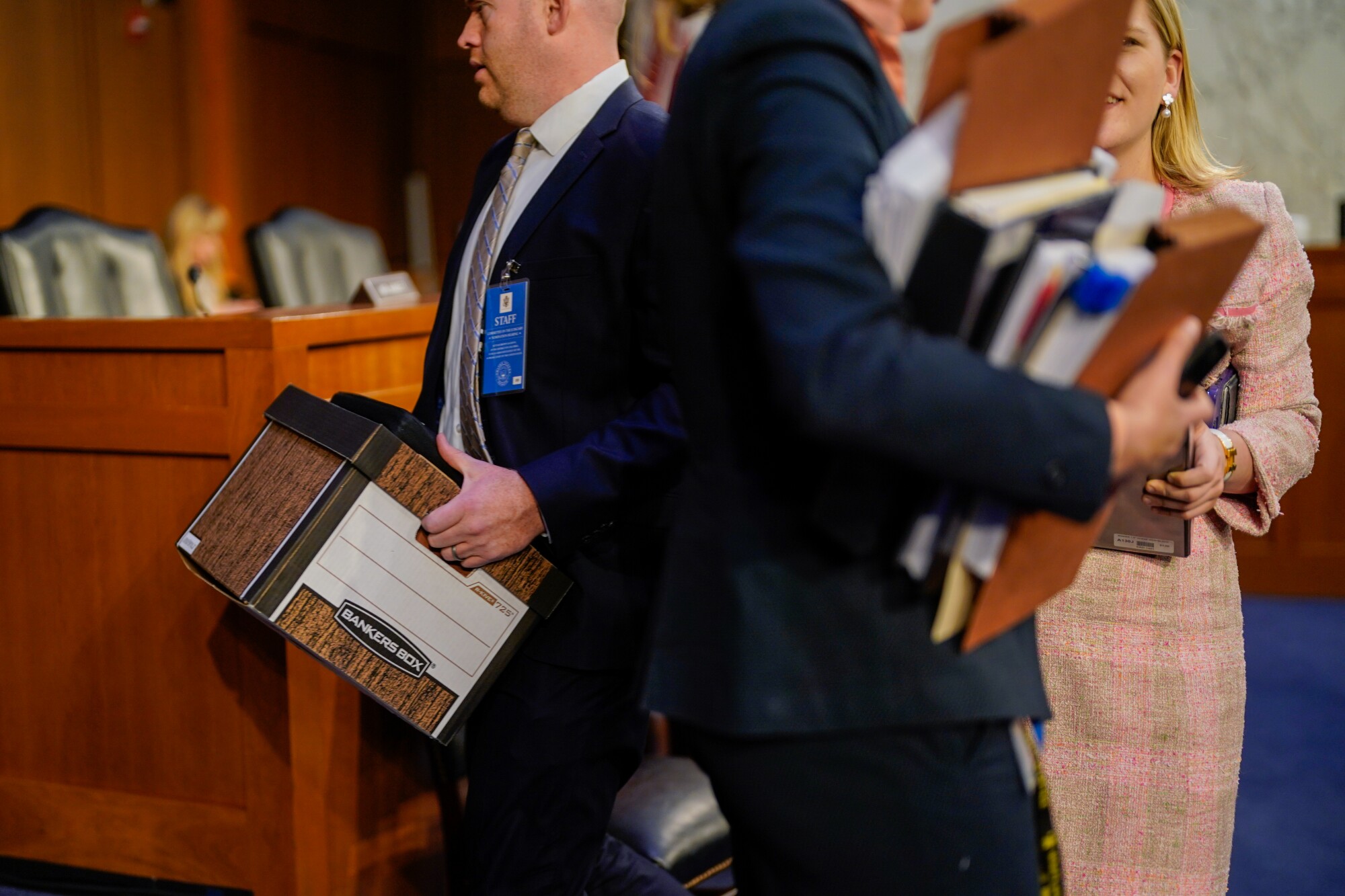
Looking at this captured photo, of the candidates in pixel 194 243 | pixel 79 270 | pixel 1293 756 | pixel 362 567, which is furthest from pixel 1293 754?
pixel 194 243

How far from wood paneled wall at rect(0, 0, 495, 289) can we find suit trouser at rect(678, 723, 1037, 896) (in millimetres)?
5566

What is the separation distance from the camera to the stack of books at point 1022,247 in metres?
0.67

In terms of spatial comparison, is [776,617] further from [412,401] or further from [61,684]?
[61,684]

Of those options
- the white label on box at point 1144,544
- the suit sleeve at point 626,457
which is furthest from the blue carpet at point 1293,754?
the suit sleeve at point 626,457

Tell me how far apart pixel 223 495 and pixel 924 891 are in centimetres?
91

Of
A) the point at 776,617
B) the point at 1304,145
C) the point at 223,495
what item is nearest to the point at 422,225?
the point at 1304,145

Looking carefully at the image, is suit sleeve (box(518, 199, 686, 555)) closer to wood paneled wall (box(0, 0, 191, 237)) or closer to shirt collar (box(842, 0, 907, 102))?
shirt collar (box(842, 0, 907, 102))

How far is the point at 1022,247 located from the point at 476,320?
32.7 inches

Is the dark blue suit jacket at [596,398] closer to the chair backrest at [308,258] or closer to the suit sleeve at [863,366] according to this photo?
the suit sleeve at [863,366]

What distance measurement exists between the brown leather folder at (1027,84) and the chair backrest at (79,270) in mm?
2412

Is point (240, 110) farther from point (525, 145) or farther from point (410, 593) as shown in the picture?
point (410, 593)

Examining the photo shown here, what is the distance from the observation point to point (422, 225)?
700 cm

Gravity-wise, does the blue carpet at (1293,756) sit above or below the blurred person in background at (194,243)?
Result: below

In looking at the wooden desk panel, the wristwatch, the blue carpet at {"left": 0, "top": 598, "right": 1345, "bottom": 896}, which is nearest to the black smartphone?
the wristwatch
